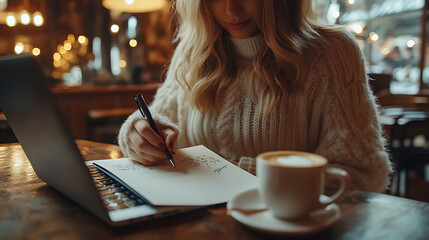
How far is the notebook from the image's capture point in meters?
0.45

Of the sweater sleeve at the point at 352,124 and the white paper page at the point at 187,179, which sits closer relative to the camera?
the white paper page at the point at 187,179

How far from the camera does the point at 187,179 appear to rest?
2.11 feet

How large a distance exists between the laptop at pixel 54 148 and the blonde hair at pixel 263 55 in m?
0.58

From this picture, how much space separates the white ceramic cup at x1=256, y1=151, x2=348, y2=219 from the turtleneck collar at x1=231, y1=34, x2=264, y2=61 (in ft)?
2.38

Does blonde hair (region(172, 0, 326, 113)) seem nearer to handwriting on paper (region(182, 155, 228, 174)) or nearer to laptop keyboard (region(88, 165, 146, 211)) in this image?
handwriting on paper (region(182, 155, 228, 174))

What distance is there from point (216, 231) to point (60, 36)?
8.22 meters

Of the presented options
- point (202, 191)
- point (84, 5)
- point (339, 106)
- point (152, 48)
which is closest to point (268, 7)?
point (339, 106)

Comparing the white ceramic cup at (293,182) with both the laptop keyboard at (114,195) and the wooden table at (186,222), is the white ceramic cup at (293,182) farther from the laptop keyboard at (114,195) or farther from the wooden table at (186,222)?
the laptop keyboard at (114,195)

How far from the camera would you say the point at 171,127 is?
3.20ft

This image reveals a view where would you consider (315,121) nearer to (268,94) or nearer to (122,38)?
(268,94)

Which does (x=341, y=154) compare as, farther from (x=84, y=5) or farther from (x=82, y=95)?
(x=84, y=5)

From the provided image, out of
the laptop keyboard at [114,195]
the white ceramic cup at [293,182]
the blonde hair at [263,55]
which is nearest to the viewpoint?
the white ceramic cup at [293,182]

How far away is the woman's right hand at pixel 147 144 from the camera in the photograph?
0.75m

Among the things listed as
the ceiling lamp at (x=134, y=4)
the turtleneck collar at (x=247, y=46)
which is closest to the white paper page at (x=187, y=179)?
the turtleneck collar at (x=247, y=46)
